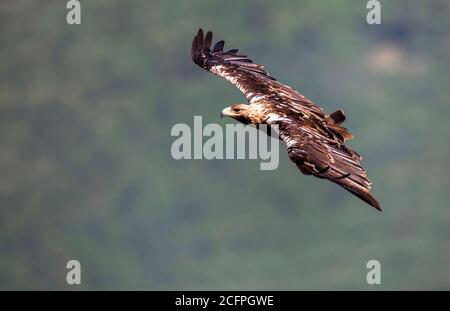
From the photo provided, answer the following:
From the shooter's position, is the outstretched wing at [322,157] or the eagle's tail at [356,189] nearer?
the eagle's tail at [356,189]

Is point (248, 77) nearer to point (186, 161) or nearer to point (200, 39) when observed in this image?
point (200, 39)

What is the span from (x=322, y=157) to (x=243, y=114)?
13.4 ft

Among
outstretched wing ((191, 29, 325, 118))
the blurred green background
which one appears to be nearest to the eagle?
outstretched wing ((191, 29, 325, 118))

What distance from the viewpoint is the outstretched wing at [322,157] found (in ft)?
78.9

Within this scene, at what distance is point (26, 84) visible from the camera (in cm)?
14950

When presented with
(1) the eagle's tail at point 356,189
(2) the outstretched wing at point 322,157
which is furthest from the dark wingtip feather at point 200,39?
(1) the eagle's tail at point 356,189

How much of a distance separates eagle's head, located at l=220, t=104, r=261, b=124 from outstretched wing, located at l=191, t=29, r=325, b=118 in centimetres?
53

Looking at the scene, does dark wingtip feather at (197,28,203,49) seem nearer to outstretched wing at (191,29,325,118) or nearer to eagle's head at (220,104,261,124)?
outstretched wing at (191,29,325,118)

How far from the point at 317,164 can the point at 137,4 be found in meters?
135

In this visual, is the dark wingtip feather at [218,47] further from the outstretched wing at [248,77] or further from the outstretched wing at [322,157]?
the outstretched wing at [322,157]

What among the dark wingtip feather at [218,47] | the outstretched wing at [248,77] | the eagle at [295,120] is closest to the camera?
the eagle at [295,120]

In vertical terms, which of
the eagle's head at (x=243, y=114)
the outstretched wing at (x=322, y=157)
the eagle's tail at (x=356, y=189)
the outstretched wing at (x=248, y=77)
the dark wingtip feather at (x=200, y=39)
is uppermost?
the dark wingtip feather at (x=200, y=39)

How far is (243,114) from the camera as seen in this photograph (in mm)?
28938

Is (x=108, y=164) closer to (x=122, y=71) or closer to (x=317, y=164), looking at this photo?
(x=122, y=71)
